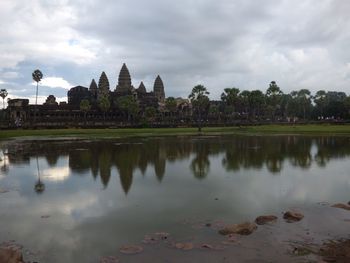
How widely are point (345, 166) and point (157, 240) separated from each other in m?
19.5

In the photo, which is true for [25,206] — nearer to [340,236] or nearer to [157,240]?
[157,240]

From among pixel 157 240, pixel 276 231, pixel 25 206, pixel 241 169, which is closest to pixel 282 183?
pixel 241 169

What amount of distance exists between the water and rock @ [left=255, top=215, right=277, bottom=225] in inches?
20.2

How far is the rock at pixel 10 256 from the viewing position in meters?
10.1

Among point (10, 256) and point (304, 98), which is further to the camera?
point (304, 98)

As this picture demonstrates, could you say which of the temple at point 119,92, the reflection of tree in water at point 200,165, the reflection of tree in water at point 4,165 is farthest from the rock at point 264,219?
the temple at point 119,92

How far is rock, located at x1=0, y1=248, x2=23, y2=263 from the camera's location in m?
10.1

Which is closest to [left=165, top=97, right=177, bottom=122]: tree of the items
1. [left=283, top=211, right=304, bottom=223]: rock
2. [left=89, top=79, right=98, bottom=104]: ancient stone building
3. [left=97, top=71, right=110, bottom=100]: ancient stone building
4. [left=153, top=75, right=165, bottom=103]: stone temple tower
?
[left=153, top=75, right=165, bottom=103]: stone temple tower

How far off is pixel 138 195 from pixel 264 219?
6.48 metres

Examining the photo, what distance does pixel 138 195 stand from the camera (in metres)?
18.5

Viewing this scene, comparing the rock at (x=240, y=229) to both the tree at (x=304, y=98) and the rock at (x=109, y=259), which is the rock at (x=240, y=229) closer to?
the rock at (x=109, y=259)

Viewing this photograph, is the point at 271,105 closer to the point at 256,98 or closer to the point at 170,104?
the point at 256,98

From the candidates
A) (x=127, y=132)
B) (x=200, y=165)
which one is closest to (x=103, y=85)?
(x=127, y=132)

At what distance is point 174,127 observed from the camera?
314 feet
